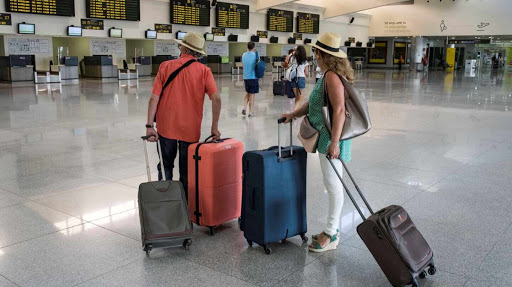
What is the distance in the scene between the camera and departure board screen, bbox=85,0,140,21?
71.3 feet

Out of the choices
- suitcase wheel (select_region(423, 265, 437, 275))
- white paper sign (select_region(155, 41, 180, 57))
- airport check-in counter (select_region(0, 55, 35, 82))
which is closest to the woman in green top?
suitcase wheel (select_region(423, 265, 437, 275))

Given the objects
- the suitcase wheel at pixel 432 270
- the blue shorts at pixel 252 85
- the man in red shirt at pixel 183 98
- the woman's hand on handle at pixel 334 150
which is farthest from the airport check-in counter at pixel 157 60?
the suitcase wheel at pixel 432 270

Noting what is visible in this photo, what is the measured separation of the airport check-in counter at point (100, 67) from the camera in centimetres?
2342

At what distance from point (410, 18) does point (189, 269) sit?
3928cm

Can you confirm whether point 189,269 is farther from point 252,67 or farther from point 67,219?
point 252,67

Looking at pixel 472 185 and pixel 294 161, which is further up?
pixel 294 161

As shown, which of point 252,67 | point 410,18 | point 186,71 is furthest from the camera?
point 410,18

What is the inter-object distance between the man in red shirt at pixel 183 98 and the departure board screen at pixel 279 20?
2808 cm

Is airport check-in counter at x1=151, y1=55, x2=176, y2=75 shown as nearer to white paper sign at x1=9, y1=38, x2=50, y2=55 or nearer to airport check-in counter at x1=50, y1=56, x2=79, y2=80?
airport check-in counter at x1=50, y1=56, x2=79, y2=80

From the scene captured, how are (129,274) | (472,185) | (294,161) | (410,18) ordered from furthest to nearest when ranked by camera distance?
(410,18), (472,185), (294,161), (129,274)

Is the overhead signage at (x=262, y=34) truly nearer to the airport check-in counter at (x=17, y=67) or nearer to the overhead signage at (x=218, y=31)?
the overhead signage at (x=218, y=31)

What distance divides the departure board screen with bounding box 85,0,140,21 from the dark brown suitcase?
21559mm

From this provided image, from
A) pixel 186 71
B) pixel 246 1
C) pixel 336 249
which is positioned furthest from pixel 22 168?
pixel 246 1

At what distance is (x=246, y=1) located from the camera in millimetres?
28984
